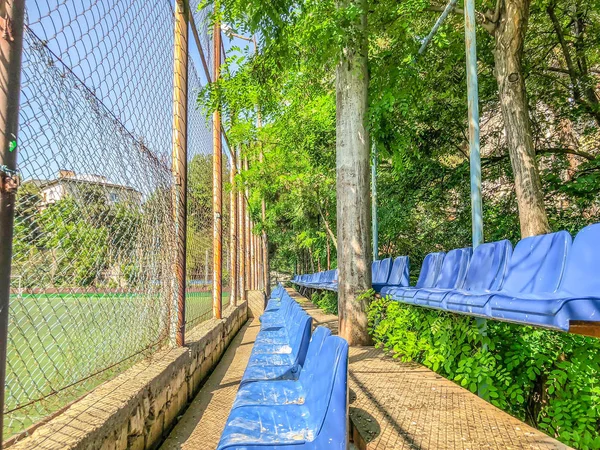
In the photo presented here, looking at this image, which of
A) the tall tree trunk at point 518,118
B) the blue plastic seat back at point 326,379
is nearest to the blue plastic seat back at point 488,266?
the tall tree trunk at point 518,118

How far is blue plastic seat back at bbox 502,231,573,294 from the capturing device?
9.05 feet

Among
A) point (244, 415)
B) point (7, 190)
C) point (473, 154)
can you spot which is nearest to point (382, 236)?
point (473, 154)

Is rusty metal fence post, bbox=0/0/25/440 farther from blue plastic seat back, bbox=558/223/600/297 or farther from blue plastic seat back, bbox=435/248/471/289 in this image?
blue plastic seat back, bbox=435/248/471/289

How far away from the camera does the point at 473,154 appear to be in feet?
12.9

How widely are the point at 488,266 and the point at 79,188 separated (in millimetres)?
3181

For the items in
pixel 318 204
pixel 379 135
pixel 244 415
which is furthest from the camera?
pixel 318 204

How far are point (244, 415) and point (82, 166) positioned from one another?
4.75 feet

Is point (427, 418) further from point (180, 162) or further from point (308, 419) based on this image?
point (180, 162)

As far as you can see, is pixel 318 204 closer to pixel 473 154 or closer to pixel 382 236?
pixel 382 236

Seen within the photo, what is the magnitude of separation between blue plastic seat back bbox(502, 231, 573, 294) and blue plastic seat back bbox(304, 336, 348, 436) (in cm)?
163

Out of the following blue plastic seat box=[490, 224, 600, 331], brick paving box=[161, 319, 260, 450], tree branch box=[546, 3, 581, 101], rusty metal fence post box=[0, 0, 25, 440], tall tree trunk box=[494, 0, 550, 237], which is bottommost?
brick paving box=[161, 319, 260, 450]

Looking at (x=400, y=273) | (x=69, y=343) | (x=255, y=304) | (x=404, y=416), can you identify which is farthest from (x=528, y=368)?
(x=255, y=304)

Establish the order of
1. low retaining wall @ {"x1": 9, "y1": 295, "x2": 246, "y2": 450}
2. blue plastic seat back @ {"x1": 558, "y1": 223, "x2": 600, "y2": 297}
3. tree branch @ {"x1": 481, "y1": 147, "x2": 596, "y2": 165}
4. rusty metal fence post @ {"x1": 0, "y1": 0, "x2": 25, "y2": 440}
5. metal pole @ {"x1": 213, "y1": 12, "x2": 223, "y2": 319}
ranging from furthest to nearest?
1. tree branch @ {"x1": 481, "y1": 147, "x2": 596, "y2": 165}
2. metal pole @ {"x1": 213, "y1": 12, "x2": 223, "y2": 319}
3. blue plastic seat back @ {"x1": 558, "y1": 223, "x2": 600, "y2": 297}
4. low retaining wall @ {"x1": 9, "y1": 295, "x2": 246, "y2": 450}
5. rusty metal fence post @ {"x1": 0, "y1": 0, "x2": 25, "y2": 440}

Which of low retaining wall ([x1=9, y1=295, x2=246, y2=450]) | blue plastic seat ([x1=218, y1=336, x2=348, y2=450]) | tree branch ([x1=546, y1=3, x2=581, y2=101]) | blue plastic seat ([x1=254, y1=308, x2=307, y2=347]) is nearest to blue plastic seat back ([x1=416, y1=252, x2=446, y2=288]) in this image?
blue plastic seat ([x1=254, y1=308, x2=307, y2=347])
